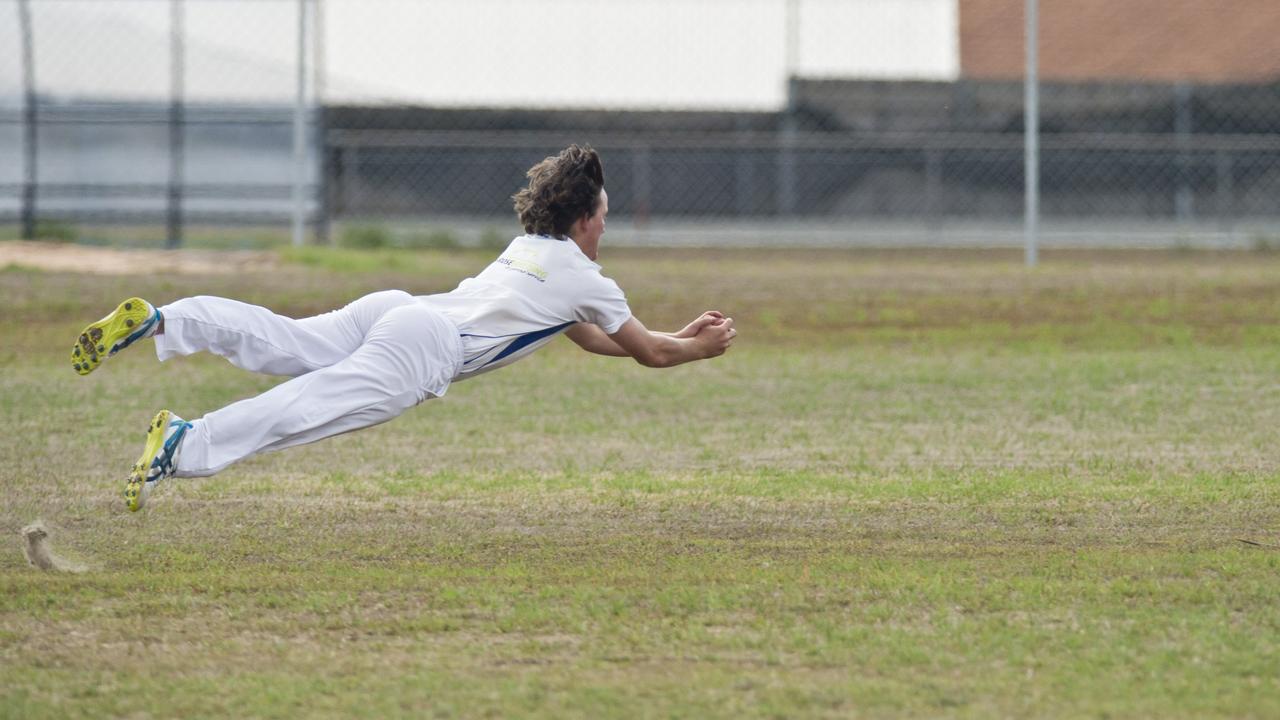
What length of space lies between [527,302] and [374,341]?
59 centimetres

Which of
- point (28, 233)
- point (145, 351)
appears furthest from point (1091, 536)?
point (28, 233)

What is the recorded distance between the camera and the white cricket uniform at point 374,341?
5.53m

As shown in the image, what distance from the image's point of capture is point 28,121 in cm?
2298

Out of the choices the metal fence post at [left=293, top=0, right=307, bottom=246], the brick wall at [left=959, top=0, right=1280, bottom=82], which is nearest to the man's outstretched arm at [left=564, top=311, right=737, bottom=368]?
the metal fence post at [left=293, top=0, right=307, bottom=246]

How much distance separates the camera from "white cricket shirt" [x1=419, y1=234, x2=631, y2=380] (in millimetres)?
5867

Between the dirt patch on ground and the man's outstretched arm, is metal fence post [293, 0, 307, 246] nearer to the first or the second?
the dirt patch on ground

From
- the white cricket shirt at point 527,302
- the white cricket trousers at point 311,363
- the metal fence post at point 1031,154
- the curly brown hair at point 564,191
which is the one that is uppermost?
the metal fence post at point 1031,154

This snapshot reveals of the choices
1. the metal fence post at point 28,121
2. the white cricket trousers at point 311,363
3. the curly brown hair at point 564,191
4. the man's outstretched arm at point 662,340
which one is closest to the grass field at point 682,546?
Result: the white cricket trousers at point 311,363

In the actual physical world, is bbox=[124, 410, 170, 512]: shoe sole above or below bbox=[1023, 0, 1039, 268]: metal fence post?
below

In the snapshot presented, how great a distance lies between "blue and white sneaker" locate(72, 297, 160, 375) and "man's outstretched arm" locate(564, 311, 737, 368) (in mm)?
1606

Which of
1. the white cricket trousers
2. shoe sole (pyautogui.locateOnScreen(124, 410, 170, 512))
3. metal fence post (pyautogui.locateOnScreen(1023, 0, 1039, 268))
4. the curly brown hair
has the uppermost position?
metal fence post (pyautogui.locateOnScreen(1023, 0, 1039, 268))

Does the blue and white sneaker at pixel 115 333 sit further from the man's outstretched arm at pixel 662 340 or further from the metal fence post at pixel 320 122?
the metal fence post at pixel 320 122

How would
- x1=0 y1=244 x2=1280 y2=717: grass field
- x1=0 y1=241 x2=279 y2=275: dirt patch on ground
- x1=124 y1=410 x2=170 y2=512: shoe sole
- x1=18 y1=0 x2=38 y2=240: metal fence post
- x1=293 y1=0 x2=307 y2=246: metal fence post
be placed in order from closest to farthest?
x1=0 y1=244 x2=1280 y2=717: grass field < x1=124 y1=410 x2=170 y2=512: shoe sole < x1=0 y1=241 x2=279 y2=275: dirt patch on ground < x1=293 y1=0 x2=307 y2=246: metal fence post < x1=18 y1=0 x2=38 y2=240: metal fence post

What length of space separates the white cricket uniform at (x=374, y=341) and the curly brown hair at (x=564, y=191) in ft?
0.29
